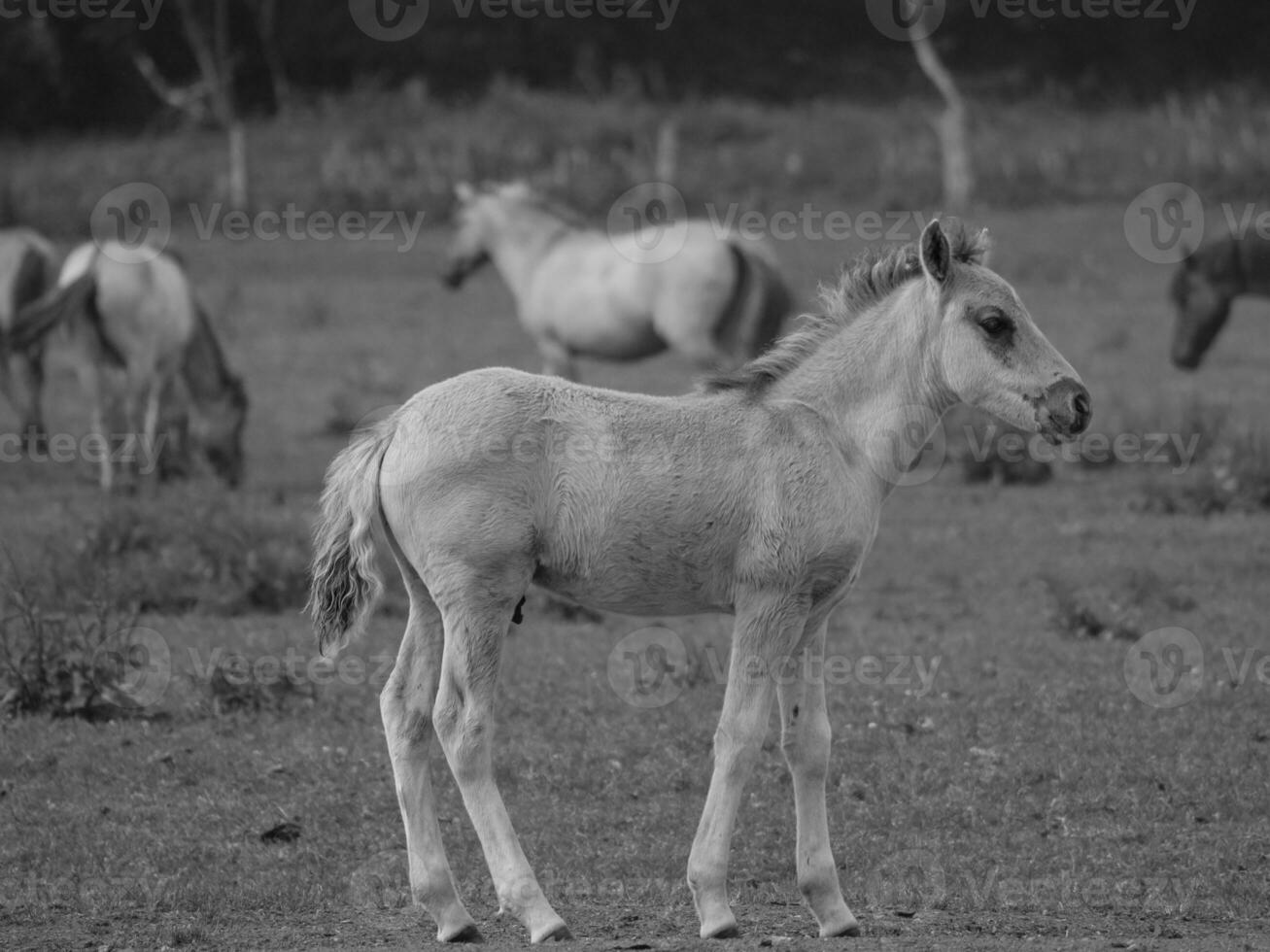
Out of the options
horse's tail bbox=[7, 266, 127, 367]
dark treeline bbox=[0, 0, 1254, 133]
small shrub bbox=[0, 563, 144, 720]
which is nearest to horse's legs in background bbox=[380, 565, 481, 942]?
small shrub bbox=[0, 563, 144, 720]

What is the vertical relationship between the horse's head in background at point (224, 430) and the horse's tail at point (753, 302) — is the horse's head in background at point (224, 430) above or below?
below

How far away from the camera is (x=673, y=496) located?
6012mm

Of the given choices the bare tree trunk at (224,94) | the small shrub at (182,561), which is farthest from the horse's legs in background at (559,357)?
the bare tree trunk at (224,94)

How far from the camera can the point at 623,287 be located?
1544 centimetres

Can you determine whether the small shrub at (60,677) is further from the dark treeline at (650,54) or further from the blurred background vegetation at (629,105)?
the dark treeline at (650,54)

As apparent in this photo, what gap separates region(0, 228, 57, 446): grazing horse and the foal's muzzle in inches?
446

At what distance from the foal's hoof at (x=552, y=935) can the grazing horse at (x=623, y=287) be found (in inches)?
330

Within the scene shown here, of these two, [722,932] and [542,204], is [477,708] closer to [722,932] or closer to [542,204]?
[722,932]

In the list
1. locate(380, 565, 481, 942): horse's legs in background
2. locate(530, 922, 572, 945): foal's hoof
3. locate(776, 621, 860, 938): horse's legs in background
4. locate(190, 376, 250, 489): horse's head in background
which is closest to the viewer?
locate(530, 922, 572, 945): foal's hoof

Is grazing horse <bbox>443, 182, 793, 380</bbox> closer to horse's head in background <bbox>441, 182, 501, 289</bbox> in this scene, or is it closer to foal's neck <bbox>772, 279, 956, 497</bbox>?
horse's head in background <bbox>441, 182, 501, 289</bbox>

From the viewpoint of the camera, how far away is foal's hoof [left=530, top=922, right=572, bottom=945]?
5.70m

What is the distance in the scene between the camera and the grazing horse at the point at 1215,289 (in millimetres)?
18078

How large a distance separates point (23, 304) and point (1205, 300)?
1126 centimetres

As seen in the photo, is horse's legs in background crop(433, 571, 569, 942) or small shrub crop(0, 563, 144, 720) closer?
horse's legs in background crop(433, 571, 569, 942)
